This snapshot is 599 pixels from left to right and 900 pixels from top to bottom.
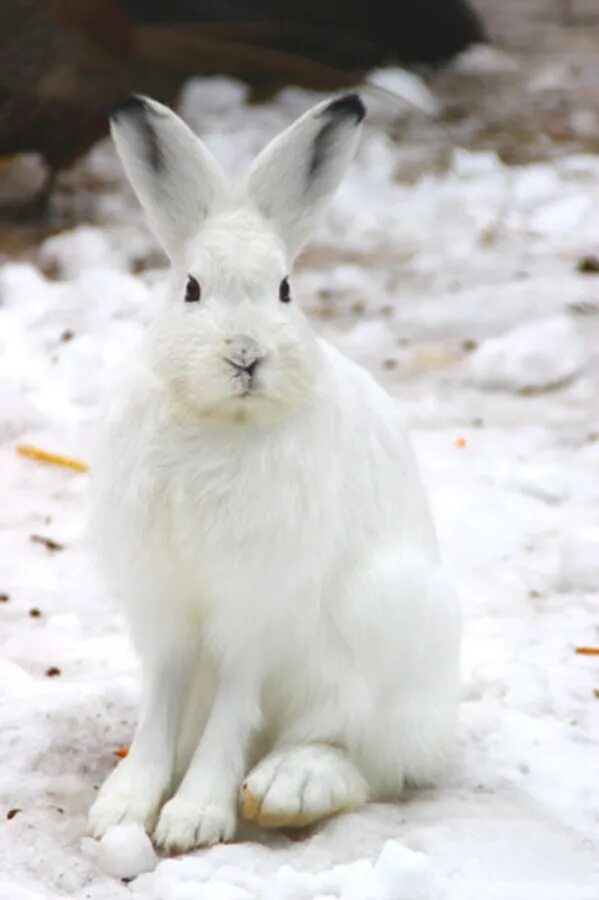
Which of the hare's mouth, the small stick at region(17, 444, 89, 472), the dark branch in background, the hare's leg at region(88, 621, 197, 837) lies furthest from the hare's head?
the dark branch in background

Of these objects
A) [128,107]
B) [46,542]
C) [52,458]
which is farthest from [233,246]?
[52,458]

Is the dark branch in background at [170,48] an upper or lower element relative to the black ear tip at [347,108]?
lower

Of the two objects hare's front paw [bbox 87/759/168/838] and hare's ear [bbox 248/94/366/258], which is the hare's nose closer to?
hare's ear [bbox 248/94/366/258]

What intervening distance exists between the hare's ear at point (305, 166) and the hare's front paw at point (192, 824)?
95 cm

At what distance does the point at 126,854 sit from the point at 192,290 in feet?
3.01

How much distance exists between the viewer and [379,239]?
22.4 feet

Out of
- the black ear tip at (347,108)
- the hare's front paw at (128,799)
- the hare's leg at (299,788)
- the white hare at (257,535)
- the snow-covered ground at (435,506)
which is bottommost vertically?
the snow-covered ground at (435,506)

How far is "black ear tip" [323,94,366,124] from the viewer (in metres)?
2.60

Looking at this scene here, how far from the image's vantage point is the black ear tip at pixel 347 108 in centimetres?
260

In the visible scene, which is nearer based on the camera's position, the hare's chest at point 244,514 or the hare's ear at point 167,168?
the hare's chest at point 244,514

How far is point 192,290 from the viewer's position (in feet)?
8.16

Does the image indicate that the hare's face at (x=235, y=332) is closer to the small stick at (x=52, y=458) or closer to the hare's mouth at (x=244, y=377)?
the hare's mouth at (x=244, y=377)

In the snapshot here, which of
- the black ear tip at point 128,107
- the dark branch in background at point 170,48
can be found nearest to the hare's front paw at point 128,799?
the black ear tip at point 128,107

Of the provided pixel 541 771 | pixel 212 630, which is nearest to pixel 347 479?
pixel 212 630
